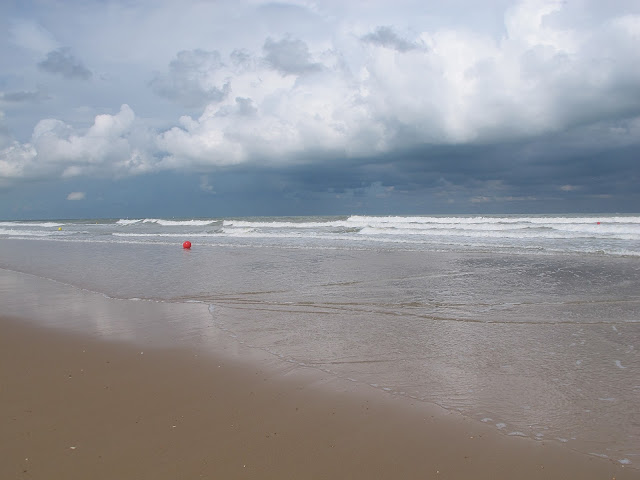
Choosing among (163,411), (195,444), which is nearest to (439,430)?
(195,444)

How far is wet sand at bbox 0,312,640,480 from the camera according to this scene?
10.7 feet

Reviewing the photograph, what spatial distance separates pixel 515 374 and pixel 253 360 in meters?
3.17

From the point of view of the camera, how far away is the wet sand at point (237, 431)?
128 inches

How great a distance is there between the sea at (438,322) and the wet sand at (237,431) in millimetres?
343

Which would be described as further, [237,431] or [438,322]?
[438,322]

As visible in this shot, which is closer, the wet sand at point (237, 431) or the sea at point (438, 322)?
the wet sand at point (237, 431)

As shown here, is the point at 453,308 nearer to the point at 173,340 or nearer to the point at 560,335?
the point at 560,335

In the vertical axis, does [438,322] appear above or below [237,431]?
above

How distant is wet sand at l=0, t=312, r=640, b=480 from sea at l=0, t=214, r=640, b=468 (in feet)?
1.12

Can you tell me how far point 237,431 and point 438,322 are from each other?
4637 millimetres

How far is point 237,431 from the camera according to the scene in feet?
12.5

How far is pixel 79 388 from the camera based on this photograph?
15.7 feet

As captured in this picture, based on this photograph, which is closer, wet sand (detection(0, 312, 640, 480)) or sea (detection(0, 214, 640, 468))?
wet sand (detection(0, 312, 640, 480))

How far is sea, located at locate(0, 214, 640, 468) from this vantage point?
14.2 ft
